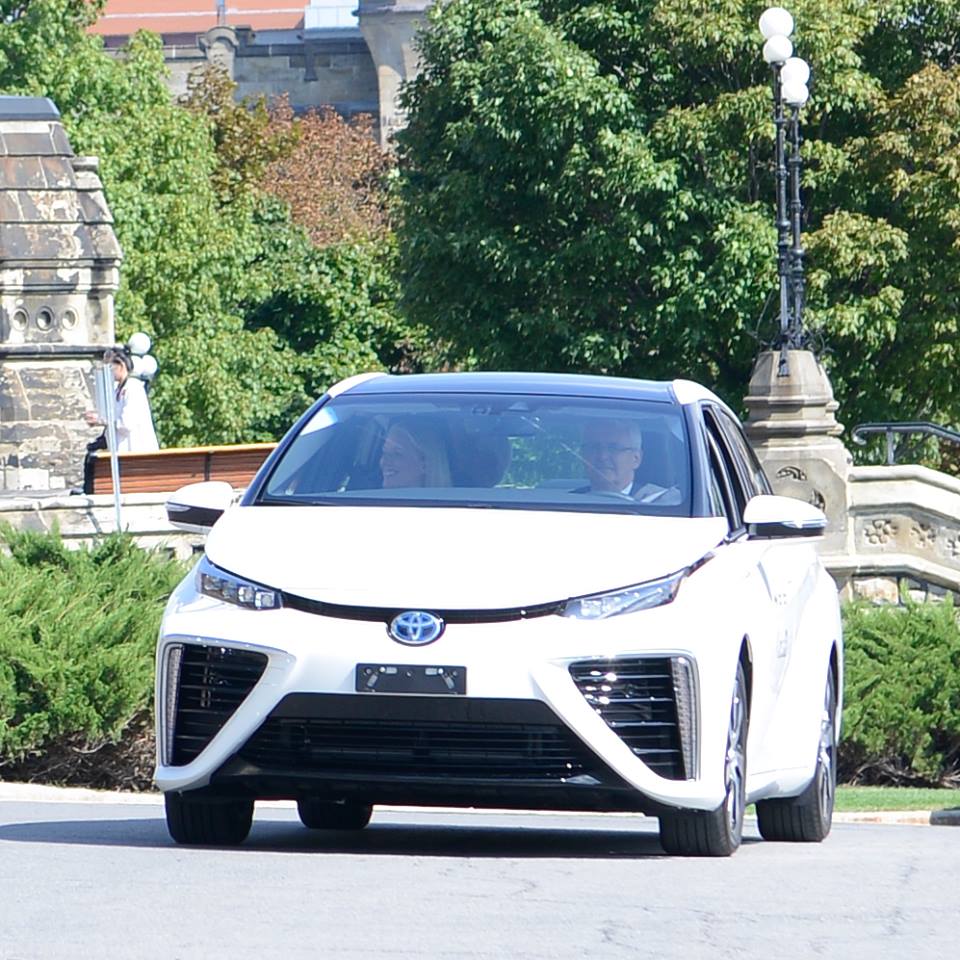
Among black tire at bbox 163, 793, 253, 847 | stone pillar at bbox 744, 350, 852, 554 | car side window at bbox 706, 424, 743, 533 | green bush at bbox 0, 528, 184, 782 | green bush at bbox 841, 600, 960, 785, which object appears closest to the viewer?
black tire at bbox 163, 793, 253, 847

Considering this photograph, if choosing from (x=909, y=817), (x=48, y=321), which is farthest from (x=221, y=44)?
(x=909, y=817)

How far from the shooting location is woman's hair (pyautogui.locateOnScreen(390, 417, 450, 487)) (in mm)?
8305

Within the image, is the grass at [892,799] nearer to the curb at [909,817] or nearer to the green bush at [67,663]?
the curb at [909,817]

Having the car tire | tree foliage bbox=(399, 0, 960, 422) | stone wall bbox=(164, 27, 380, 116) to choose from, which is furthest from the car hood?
stone wall bbox=(164, 27, 380, 116)

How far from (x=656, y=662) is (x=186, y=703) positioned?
1454mm

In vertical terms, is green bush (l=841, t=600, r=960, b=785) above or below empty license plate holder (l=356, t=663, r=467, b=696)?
below

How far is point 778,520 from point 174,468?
14.9 m

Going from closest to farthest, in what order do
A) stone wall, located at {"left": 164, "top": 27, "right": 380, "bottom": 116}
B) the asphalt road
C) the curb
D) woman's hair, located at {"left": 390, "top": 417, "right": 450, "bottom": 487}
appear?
1. the asphalt road
2. woman's hair, located at {"left": 390, "top": 417, "right": 450, "bottom": 487}
3. the curb
4. stone wall, located at {"left": 164, "top": 27, "right": 380, "bottom": 116}

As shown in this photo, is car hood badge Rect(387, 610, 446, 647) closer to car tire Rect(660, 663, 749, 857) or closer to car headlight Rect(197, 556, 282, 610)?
car headlight Rect(197, 556, 282, 610)

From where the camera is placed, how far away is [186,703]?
300 inches

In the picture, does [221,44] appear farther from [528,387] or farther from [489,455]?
[489,455]

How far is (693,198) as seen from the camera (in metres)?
32.0

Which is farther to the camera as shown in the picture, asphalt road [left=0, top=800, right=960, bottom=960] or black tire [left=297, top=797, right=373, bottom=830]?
black tire [left=297, top=797, right=373, bottom=830]

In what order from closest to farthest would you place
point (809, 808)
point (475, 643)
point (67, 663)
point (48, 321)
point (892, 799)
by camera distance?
1. point (475, 643)
2. point (809, 808)
3. point (67, 663)
4. point (892, 799)
5. point (48, 321)
